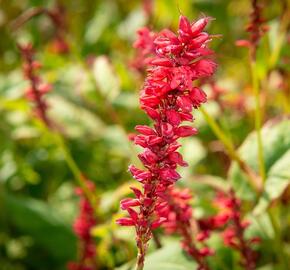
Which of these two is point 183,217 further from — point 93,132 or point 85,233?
point 93,132

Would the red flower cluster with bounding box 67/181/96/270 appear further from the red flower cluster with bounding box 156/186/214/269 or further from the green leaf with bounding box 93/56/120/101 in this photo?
the green leaf with bounding box 93/56/120/101

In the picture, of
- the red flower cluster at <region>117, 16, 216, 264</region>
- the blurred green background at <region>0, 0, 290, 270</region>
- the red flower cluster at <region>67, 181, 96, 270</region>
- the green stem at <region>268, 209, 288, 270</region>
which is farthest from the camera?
the blurred green background at <region>0, 0, 290, 270</region>

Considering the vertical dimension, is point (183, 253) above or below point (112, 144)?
below

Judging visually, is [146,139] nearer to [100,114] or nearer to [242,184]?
[242,184]

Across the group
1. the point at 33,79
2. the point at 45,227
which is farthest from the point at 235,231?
the point at 45,227

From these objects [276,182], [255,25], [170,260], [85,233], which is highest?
[255,25]

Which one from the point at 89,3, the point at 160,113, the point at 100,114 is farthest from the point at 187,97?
the point at 89,3

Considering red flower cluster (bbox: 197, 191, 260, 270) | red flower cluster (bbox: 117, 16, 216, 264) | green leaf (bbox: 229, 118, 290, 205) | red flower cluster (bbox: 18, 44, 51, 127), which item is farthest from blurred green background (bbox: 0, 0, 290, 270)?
red flower cluster (bbox: 117, 16, 216, 264)
